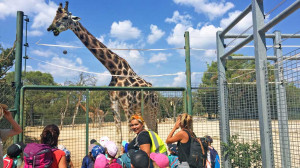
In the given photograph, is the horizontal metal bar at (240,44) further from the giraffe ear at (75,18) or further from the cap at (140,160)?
the giraffe ear at (75,18)

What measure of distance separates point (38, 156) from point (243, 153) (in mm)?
3734

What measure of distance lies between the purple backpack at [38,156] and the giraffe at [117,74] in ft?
14.8

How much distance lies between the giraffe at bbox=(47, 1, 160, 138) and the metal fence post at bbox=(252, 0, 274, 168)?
12.9 feet

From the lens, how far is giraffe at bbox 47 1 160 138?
23.6 feet

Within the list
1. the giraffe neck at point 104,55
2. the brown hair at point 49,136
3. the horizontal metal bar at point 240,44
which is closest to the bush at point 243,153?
the horizontal metal bar at point 240,44

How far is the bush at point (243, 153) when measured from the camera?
4427 mm

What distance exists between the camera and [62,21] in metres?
7.95

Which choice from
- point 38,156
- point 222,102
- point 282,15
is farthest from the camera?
point 222,102

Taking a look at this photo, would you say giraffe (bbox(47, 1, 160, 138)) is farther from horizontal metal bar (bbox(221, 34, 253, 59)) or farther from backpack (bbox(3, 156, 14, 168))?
backpack (bbox(3, 156, 14, 168))

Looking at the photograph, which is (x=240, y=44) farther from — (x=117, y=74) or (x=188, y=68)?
(x=117, y=74)

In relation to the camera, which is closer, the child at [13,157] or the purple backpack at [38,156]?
the purple backpack at [38,156]

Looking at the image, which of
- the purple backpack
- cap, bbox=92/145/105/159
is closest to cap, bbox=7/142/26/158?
the purple backpack

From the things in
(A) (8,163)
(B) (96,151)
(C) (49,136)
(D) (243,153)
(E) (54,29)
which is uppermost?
(E) (54,29)

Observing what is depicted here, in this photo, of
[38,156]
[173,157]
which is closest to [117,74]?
[173,157]
